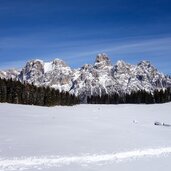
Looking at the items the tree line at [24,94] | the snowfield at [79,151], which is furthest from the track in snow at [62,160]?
the tree line at [24,94]

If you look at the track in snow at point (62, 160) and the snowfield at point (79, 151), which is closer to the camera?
the track in snow at point (62, 160)

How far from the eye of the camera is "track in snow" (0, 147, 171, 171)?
70.0ft

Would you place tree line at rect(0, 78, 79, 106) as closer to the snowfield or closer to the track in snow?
the snowfield

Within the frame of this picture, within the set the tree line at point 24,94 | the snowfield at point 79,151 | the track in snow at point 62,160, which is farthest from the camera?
the tree line at point 24,94

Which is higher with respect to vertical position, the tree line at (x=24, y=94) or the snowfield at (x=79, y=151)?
the tree line at (x=24, y=94)

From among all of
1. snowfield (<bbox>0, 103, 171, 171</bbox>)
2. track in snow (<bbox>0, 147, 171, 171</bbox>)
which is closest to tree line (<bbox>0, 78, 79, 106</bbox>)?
snowfield (<bbox>0, 103, 171, 171</bbox>)

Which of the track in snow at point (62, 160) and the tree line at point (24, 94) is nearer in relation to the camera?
the track in snow at point (62, 160)

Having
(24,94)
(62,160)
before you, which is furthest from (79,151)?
(24,94)

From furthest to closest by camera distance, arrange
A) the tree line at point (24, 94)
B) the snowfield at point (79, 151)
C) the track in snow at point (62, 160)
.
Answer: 1. the tree line at point (24, 94)
2. the snowfield at point (79, 151)
3. the track in snow at point (62, 160)

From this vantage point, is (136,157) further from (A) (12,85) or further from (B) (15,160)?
(A) (12,85)

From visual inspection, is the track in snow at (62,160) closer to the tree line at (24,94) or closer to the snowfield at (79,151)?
the snowfield at (79,151)

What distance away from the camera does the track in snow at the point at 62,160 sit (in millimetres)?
21344

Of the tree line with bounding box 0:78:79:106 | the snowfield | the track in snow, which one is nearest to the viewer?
the track in snow

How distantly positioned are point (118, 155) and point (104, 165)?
14.0 ft
